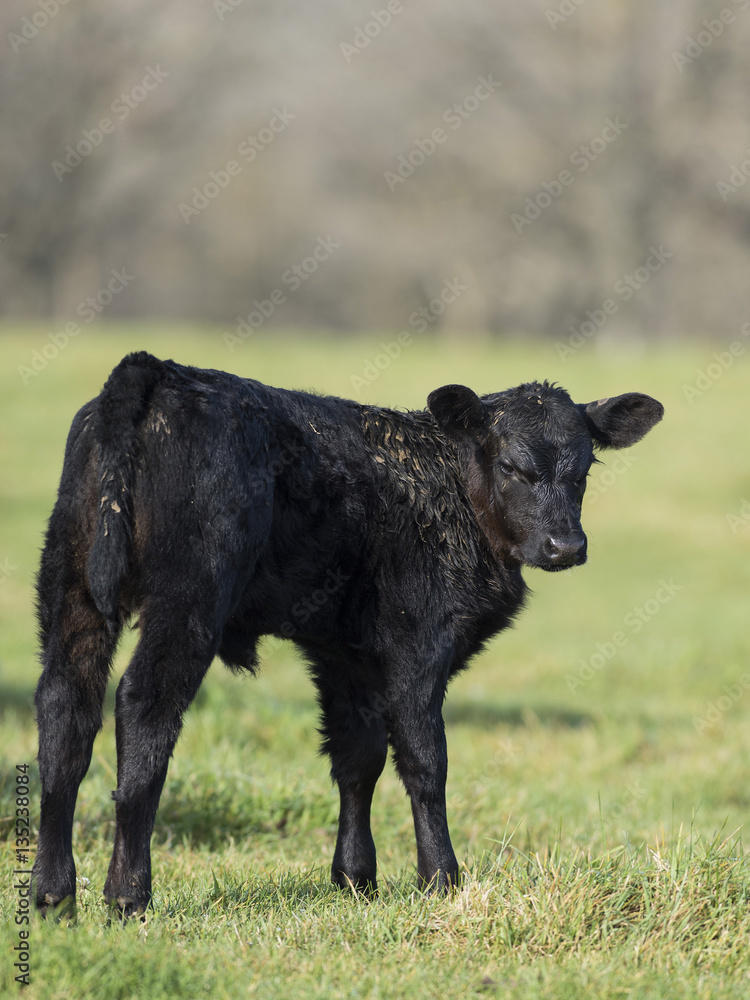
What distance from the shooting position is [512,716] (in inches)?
421

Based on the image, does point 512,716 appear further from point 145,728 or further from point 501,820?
point 145,728

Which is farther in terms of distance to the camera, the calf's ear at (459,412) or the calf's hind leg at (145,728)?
the calf's ear at (459,412)

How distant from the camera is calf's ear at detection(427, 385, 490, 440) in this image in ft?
15.8

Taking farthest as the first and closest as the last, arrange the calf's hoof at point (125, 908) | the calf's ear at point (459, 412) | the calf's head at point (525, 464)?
1. the calf's ear at point (459, 412)
2. the calf's head at point (525, 464)
3. the calf's hoof at point (125, 908)

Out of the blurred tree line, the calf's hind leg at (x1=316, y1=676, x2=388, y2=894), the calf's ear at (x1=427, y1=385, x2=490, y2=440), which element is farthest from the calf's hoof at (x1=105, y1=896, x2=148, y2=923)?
the blurred tree line

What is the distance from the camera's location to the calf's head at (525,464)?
184 inches

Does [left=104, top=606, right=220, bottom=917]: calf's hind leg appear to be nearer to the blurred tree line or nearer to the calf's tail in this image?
the calf's tail

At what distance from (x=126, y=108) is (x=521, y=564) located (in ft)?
118

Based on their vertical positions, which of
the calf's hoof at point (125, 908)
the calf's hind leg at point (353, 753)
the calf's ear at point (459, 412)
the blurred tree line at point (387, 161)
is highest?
the blurred tree line at point (387, 161)

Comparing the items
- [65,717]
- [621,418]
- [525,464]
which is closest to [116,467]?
[65,717]

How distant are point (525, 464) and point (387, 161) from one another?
42.0 metres

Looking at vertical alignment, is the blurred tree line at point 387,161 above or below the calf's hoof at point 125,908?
above

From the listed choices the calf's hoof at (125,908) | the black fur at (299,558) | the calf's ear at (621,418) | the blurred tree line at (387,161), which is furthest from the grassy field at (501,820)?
the blurred tree line at (387,161)

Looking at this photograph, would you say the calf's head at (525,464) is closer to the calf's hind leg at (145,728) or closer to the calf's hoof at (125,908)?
the calf's hind leg at (145,728)
